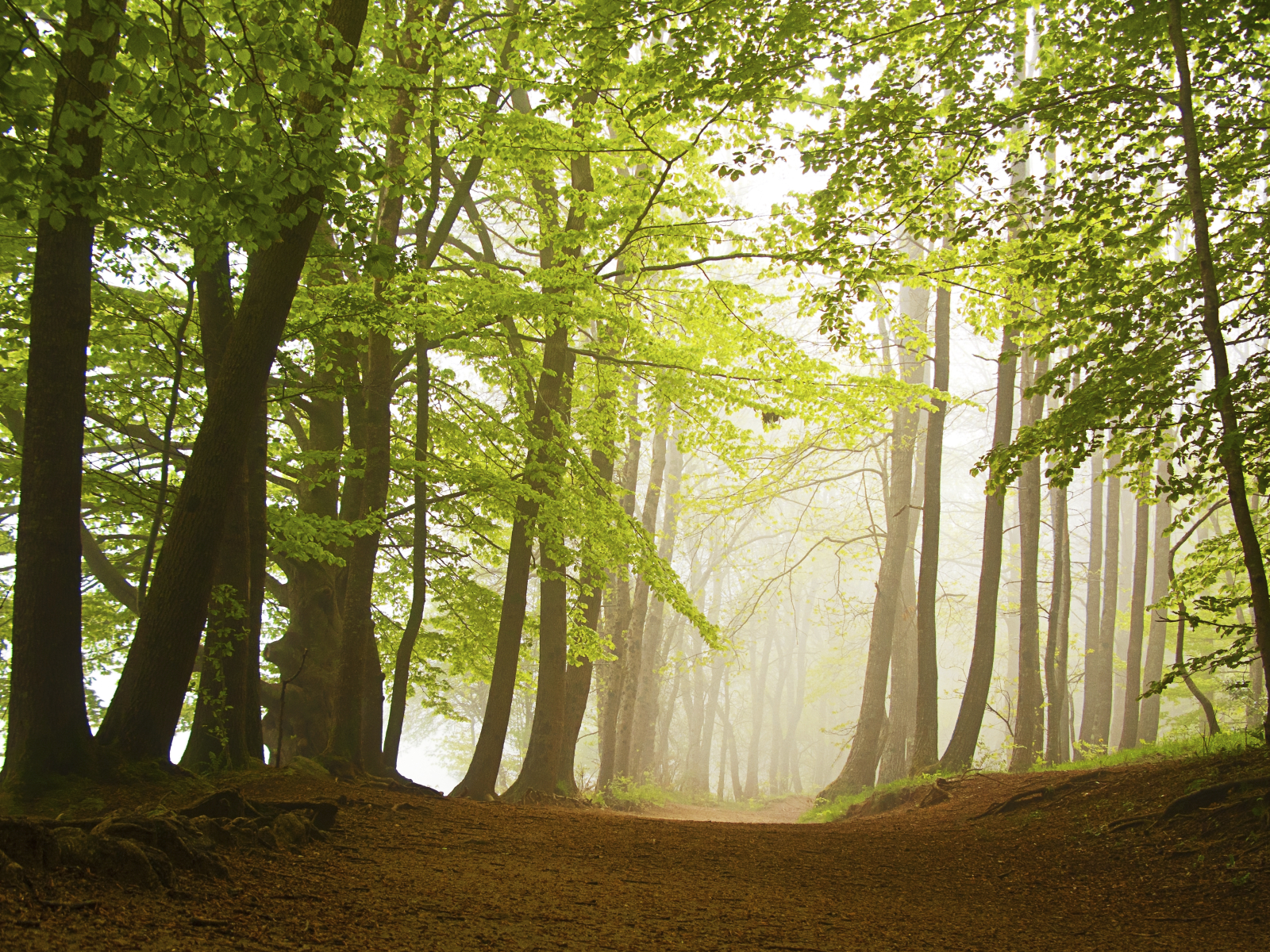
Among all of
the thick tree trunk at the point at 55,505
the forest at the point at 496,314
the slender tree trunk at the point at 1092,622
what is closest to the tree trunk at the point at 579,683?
the forest at the point at 496,314

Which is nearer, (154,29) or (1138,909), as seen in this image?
(154,29)

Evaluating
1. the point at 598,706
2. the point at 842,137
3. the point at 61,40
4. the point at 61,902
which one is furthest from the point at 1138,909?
the point at 598,706

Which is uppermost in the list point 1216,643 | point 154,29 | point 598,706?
point 154,29

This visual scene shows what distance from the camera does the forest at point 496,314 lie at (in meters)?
5.00

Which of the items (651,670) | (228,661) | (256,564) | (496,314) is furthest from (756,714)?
(228,661)

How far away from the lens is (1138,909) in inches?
176

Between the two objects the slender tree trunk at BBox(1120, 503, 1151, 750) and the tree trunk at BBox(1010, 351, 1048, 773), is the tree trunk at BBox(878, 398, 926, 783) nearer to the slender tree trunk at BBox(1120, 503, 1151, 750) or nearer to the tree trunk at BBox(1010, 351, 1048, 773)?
the tree trunk at BBox(1010, 351, 1048, 773)

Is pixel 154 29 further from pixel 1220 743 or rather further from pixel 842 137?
pixel 1220 743

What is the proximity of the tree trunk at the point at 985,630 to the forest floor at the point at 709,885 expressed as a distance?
3652 millimetres

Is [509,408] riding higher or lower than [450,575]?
higher

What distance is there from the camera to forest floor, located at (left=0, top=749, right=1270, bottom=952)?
10.4 ft

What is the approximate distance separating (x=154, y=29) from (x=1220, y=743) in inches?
371

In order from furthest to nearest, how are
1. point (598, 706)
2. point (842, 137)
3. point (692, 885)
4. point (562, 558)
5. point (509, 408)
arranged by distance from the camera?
point (598, 706)
point (509, 408)
point (562, 558)
point (842, 137)
point (692, 885)

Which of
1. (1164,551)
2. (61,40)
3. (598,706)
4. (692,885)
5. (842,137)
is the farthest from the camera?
(1164,551)
